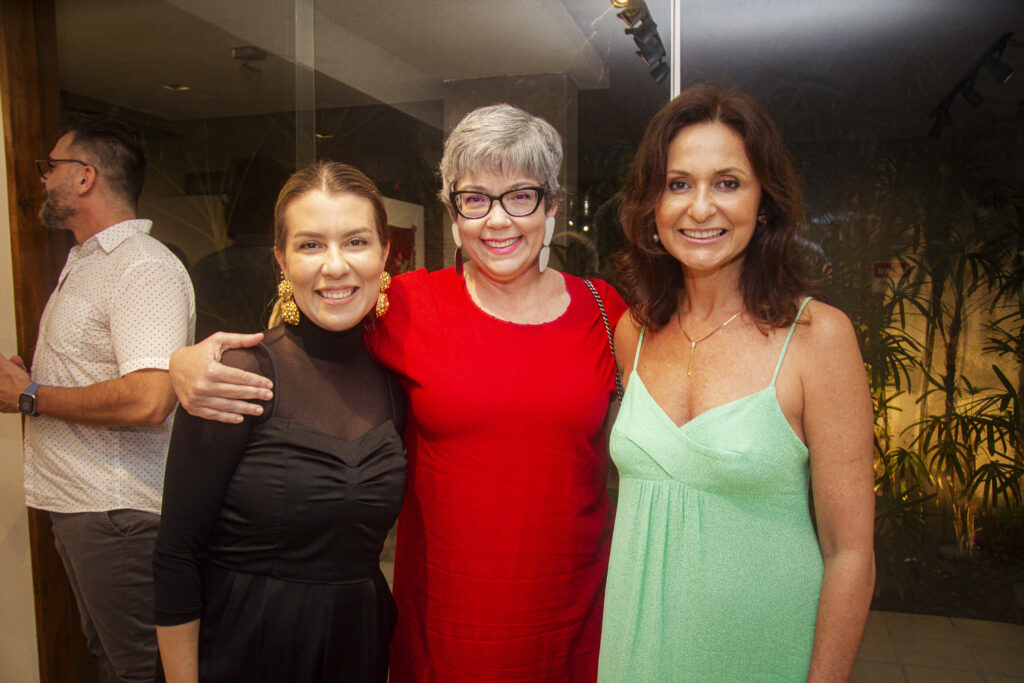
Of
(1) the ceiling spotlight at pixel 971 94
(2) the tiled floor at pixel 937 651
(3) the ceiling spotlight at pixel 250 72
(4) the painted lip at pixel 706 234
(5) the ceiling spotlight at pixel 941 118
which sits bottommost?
(2) the tiled floor at pixel 937 651

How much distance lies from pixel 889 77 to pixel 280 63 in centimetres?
211

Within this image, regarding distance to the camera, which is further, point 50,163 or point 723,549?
point 50,163

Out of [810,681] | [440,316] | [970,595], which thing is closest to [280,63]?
[440,316]

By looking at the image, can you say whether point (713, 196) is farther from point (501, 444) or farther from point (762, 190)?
point (501, 444)

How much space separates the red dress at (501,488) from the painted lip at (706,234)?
1.28ft

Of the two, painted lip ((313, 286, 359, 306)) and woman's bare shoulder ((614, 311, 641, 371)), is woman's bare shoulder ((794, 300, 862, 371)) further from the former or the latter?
painted lip ((313, 286, 359, 306))

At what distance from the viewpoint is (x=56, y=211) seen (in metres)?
2.22

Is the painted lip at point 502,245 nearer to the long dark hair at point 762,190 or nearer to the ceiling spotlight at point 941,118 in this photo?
the long dark hair at point 762,190

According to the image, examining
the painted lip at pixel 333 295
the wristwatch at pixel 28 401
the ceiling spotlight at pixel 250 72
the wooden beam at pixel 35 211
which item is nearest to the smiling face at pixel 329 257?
the painted lip at pixel 333 295

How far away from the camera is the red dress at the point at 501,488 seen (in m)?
1.53

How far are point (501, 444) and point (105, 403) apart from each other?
128 centimetres

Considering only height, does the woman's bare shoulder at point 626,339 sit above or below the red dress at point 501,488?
above

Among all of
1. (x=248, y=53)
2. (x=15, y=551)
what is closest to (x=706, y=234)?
(x=248, y=53)

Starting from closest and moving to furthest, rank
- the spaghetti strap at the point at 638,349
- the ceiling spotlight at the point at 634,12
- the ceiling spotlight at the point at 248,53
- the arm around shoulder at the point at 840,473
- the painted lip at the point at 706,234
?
the arm around shoulder at the point at 840,473 → the painted lip at the point at 706,234 → the spaghetti strap at the point at 638,349 → the ceiling spotlight at the point at 634,12 → the ceiling spotlight at the point at 248,53
